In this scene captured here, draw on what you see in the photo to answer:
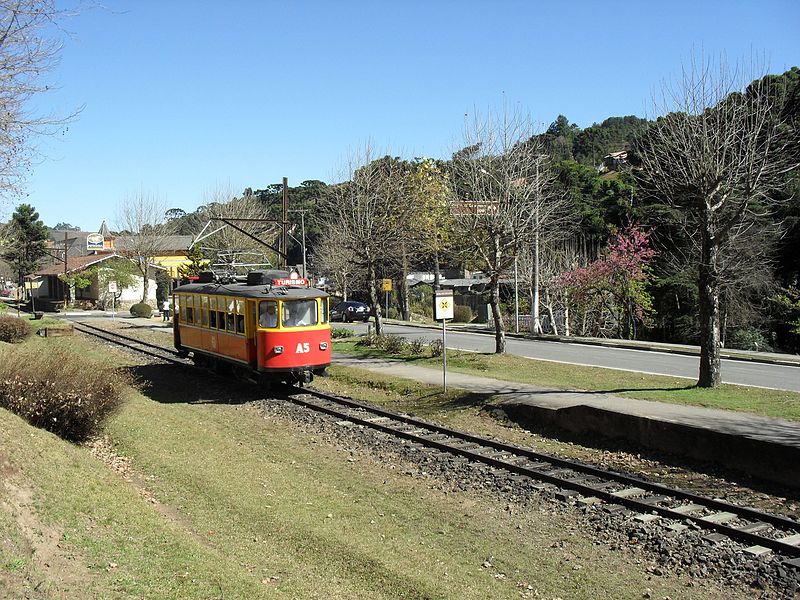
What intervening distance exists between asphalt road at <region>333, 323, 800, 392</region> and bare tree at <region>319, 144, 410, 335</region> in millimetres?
4989

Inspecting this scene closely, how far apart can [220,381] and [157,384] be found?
5.83 ft

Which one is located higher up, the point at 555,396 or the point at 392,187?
the point at 392,187

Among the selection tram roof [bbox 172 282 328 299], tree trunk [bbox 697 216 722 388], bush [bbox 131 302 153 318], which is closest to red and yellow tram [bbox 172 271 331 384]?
tram roof [bbox 172 282 328 299]

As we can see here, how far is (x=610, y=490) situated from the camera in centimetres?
1020

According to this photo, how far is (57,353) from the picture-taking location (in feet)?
43.8

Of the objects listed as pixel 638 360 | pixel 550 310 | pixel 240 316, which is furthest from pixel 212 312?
pixel 550 310

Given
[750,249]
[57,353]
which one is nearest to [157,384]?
[57,353]

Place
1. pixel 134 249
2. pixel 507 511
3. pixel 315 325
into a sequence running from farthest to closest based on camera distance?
pixel 134 249, pixel 315 325, pixel 507 511

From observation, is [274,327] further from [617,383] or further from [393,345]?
[393,345]

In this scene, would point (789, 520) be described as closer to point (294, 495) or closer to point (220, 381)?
point (294, 495)

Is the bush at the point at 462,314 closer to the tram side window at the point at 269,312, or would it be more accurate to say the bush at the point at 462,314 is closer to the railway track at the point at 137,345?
the railway track at the point at 137,345

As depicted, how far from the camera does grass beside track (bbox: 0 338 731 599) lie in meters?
6.43

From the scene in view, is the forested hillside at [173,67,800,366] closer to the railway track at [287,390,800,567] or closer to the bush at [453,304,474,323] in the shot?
the bush at [453,304,474,323]

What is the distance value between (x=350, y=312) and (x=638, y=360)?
1001 inches
